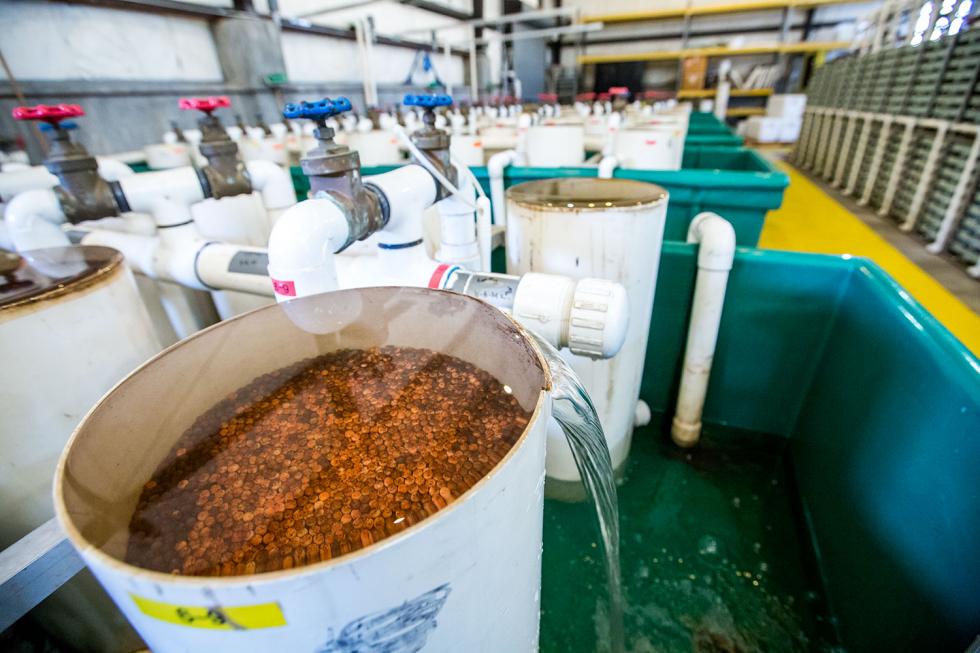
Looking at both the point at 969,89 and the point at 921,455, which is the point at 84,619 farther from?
the point at 969,89

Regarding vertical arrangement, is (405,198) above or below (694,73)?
below

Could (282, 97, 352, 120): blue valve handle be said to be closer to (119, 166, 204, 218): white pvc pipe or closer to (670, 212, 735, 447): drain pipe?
(119, 166, 204, 218): white pvc pipe

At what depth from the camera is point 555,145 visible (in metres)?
2.04

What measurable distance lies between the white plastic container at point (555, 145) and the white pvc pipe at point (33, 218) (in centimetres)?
162

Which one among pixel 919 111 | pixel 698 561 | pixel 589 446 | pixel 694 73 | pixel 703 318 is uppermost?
pixel 694 73

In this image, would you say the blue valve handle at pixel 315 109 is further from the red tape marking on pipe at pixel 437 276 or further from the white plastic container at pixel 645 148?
the white plastic container at pixel 645 148

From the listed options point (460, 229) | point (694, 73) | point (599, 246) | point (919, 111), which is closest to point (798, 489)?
point (599, 246)

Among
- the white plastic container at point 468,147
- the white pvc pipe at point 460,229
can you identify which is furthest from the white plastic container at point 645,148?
the white pvc pipe at point 460,229

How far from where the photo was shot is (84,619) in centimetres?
76

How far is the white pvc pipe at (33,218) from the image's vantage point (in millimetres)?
867

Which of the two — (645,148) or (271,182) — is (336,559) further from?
(645,148)

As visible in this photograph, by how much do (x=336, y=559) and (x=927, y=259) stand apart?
307 centimetres

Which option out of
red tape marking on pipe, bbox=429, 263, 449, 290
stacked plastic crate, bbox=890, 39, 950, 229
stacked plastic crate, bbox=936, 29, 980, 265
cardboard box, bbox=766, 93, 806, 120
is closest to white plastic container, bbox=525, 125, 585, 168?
red tape marking on pipe, bbox=429, 263, 449, 290

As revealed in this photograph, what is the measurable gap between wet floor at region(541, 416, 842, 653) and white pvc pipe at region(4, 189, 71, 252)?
1337 millimetres
